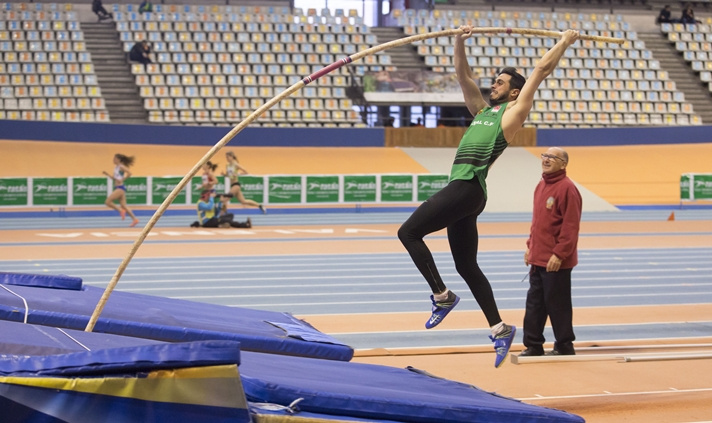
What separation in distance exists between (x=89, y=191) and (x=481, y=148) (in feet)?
55.2

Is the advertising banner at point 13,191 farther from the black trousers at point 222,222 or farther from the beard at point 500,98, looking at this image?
the beard at point 500,98

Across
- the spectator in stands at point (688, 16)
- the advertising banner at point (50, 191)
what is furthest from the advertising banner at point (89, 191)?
the spectator in stands at point (688, 16)

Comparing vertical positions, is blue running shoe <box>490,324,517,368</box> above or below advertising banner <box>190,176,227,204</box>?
above

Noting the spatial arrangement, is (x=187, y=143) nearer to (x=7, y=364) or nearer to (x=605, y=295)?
(x=605, y=295)

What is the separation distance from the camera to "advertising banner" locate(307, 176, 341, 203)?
21828 millimetres

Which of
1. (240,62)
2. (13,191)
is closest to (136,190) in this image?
(13,191)

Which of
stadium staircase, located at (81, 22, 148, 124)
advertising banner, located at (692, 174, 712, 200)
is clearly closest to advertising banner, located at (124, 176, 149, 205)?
stadium staircase, located at (81, 22, 148, 124)

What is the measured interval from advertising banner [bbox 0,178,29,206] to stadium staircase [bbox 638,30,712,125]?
20967mm

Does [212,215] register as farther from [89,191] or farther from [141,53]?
[141,53]

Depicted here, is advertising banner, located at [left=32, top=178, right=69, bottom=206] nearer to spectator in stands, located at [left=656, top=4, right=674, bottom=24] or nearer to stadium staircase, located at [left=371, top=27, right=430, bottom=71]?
stadium staircase, located at [left=371, top=27, right=430, bottom=71]

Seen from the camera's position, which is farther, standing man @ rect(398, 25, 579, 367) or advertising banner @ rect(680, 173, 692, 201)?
advertising banner @ rect(680, 173, 692, 201)

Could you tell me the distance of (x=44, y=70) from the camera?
2444cm

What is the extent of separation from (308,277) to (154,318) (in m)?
6.20

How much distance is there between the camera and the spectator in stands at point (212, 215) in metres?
18.2
